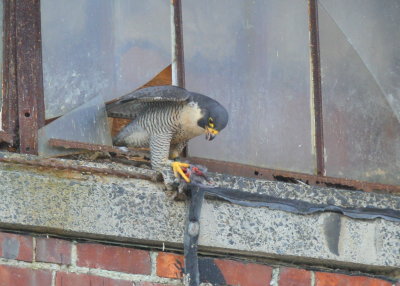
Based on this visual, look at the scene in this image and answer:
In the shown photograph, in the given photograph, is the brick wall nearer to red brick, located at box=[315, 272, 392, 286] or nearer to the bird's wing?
red brick, located at box=[315, 272, 392, 286]

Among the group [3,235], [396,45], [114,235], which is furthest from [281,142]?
[3,235]

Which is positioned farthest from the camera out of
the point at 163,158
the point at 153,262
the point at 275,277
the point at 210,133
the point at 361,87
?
the point at 361,87

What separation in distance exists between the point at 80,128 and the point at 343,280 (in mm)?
1161

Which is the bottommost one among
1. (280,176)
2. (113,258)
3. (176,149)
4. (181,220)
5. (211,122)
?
(113,258)

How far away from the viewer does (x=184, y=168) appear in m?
3.95

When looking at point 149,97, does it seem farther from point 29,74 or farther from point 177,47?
point 29,74

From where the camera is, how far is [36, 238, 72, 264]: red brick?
11.9 ft

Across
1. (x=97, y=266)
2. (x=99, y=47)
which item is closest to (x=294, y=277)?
(x=97, y=266)

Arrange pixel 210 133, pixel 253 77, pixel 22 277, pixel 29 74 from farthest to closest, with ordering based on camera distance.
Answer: pixel 253 77 < pixel 210 133 < pixel 29 74 < pixel 22 277

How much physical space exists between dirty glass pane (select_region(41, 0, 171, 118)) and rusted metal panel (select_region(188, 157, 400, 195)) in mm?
448

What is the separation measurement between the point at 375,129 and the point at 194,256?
1295 millimetres

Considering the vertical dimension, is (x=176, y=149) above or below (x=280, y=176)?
above

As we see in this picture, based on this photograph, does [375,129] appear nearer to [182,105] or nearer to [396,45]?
[396,45]

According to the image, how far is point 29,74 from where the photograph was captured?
4.11 metres
